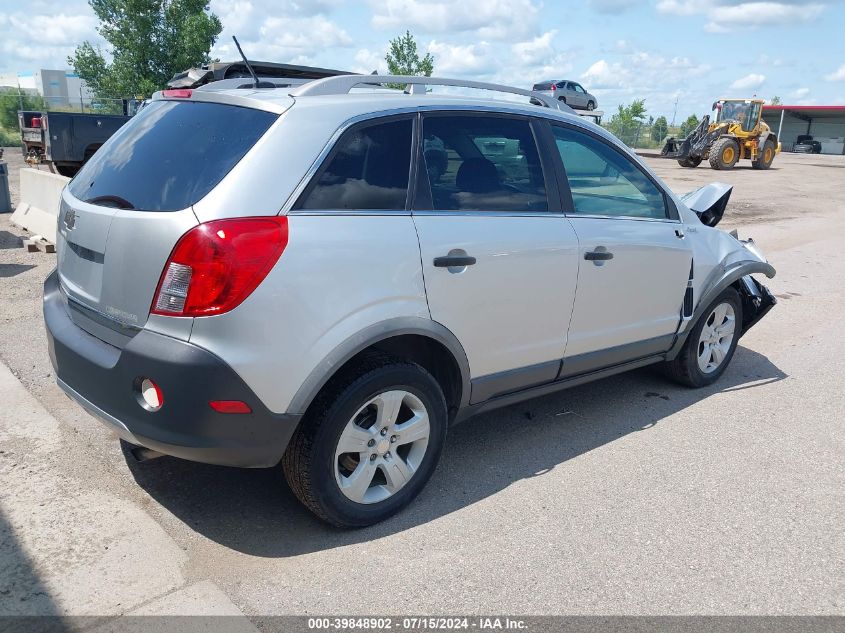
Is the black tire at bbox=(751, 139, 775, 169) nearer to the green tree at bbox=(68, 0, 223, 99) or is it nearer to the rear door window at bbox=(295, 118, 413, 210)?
the green tree at bbox=(68, 0, 223, 99)

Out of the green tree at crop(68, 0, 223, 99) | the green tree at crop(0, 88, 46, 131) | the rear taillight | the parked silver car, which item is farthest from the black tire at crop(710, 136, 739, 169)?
the green tree at crop(0, 88, 46, 131)

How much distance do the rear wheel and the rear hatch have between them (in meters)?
29.0

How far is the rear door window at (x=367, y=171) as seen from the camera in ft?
9.81

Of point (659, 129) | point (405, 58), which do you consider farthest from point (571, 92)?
point (659, 129)

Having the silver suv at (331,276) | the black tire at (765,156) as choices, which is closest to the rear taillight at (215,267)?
the silver suv at (331,276)

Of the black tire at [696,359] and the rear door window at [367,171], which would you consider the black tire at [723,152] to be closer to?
the black tire at [696,359]

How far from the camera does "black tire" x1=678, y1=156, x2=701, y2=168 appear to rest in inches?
1157

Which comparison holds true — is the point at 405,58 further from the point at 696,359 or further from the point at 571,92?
the point at 696,359

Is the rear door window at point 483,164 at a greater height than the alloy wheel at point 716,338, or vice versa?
the rear door window at point 483,164

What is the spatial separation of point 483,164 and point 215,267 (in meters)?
1.54

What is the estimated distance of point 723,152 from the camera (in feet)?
93.8

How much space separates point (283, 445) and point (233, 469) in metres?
0.94

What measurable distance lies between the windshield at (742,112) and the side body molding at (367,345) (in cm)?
3039

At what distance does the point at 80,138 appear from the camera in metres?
13.3
